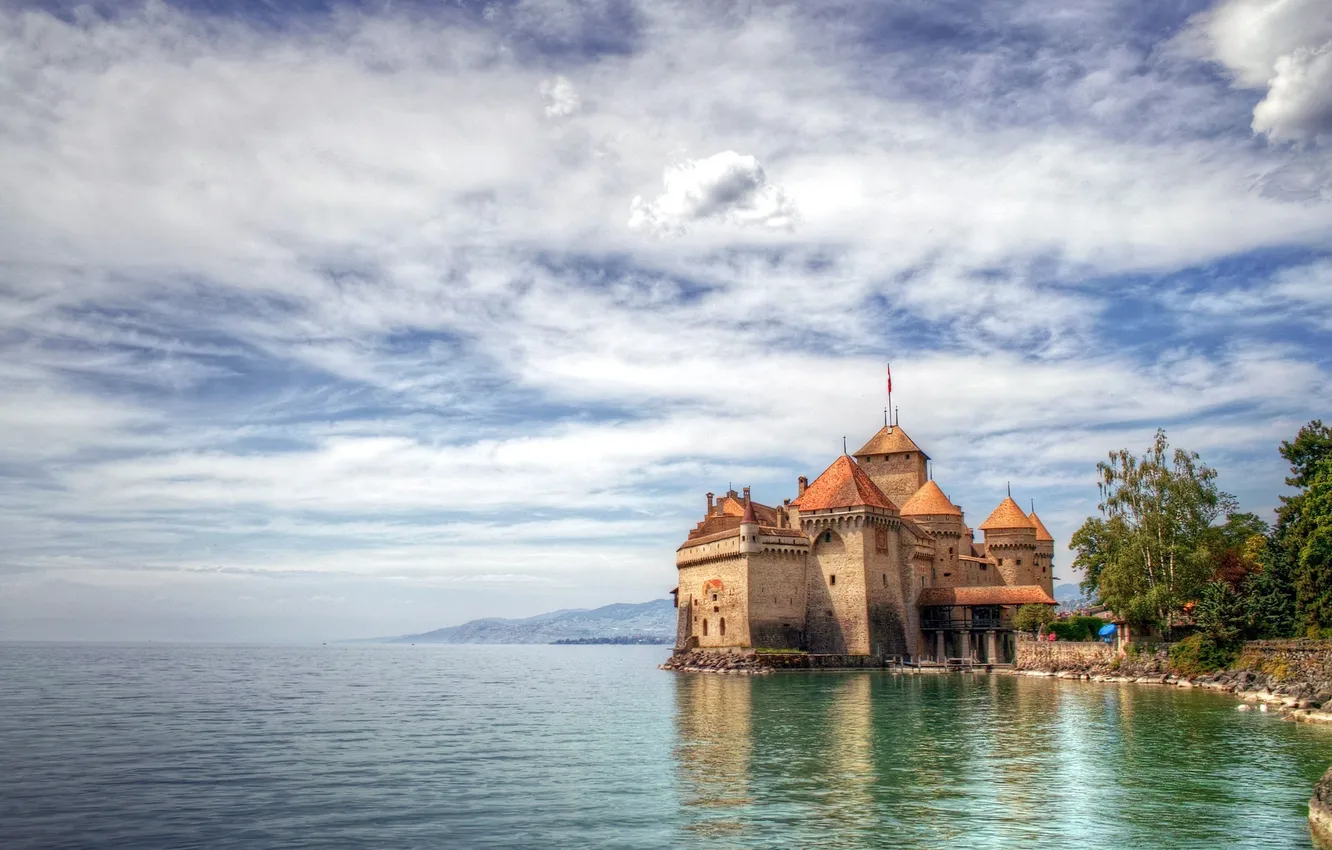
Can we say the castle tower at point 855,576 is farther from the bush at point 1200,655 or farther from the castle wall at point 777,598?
the bush at point 1200,655

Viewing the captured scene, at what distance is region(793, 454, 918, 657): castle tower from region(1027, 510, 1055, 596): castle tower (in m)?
16.5

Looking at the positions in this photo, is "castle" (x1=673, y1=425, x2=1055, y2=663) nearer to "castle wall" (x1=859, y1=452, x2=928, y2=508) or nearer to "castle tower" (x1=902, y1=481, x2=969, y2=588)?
"castle tower" (x1=902, y1=481, x2=969, y2=588)

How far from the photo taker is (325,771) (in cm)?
2541

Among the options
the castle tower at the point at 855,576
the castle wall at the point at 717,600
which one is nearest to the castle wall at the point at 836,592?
the castle tower at the point at 855,576

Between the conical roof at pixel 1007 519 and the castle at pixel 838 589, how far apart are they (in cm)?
785

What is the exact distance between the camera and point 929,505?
245 feet

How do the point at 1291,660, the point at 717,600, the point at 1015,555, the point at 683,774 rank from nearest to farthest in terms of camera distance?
the point at 683,774, the point at 1291,660, the point at 717,600, the point at 1015,555

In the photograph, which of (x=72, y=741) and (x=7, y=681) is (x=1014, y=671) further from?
(x=7, y=681)

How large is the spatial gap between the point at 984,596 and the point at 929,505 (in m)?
10.1

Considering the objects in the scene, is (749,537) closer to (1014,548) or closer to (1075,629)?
(1075,629)

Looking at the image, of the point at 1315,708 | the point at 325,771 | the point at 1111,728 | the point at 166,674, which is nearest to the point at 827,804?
the point at 325,771

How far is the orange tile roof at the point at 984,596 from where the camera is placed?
2562 inches

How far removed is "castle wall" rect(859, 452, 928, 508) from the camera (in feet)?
259

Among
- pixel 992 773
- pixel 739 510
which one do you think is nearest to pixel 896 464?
pixel 739 510
